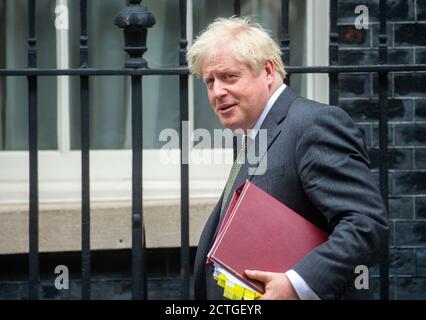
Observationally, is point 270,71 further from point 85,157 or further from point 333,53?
point 85,157

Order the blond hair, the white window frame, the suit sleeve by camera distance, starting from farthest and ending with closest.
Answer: the white window frame
the blond hair
the suit sleeve

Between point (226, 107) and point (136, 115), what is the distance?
506 mm

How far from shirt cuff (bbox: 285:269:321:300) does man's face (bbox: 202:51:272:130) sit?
1.78 feet

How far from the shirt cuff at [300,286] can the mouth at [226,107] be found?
56 centimetres

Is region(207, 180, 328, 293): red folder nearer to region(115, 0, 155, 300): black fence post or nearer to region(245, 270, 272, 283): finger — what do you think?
region(245, 270, 272, 283): finger

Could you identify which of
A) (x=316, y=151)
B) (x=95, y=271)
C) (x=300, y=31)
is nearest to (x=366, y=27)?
(x=300, y=31)

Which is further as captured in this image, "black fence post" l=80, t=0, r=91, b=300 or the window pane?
the window pane

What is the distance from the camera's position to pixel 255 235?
3084mm

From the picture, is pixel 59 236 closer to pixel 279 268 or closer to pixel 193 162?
pixel 193 162

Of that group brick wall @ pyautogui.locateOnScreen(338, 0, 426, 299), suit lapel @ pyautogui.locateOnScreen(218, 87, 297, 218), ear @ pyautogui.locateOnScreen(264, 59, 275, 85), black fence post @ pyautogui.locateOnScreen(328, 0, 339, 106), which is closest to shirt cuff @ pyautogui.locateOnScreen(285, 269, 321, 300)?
suit lapel @ pyautogui.locateOnScreen(218, 87, 297, 218)

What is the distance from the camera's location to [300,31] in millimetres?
5684

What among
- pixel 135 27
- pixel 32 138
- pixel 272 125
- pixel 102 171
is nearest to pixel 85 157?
pixel 32 138

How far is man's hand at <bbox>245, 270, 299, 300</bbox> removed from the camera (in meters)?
3.07
